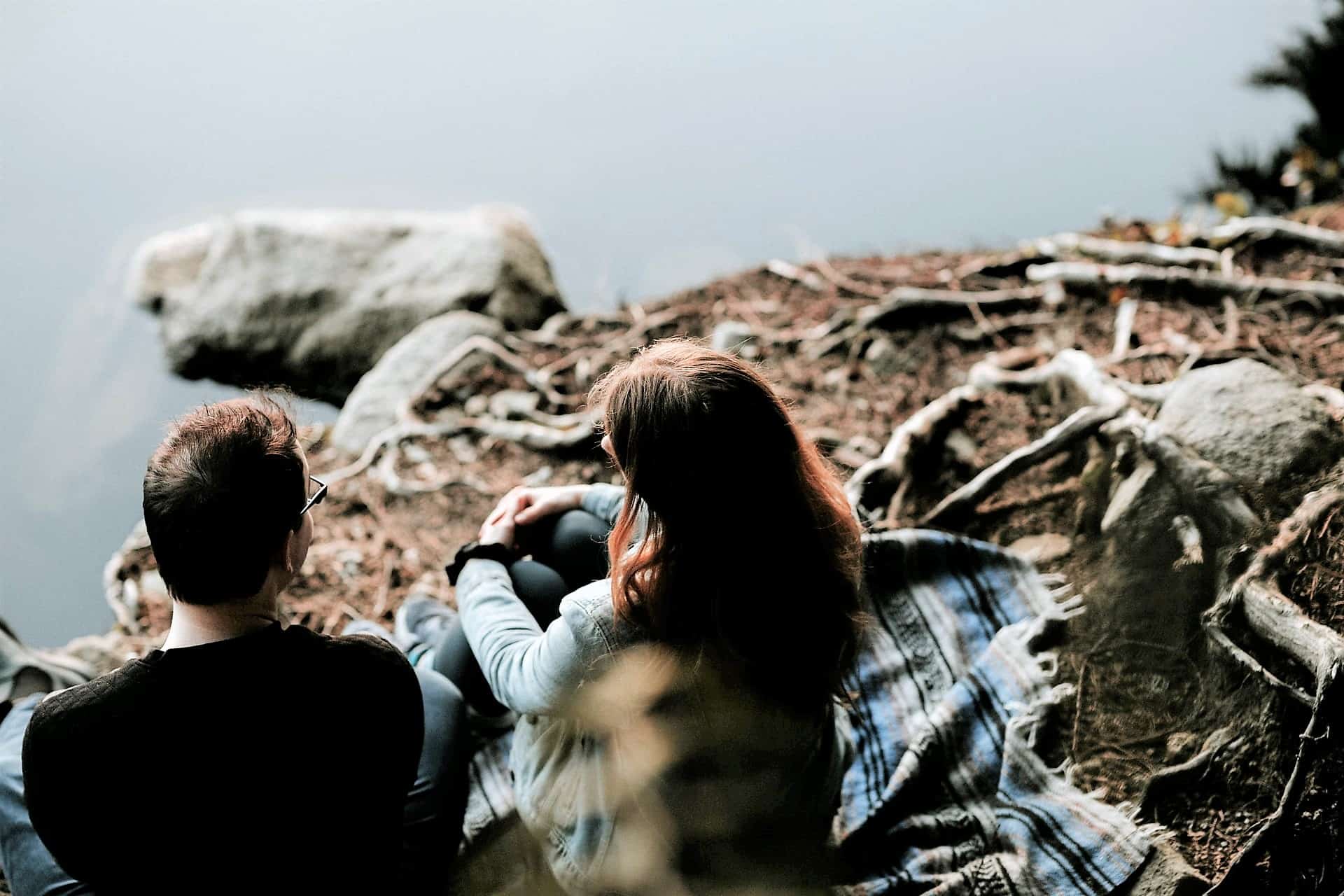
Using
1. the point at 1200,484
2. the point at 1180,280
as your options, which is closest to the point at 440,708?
the point at 1200,484

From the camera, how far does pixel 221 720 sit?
4.29 ft

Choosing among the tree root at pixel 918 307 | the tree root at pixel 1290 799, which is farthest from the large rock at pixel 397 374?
the tree root at pixel 1290 799

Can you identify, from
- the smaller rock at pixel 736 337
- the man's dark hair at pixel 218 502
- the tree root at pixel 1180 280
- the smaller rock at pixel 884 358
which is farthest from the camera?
the smaller rock at pixel 736 337

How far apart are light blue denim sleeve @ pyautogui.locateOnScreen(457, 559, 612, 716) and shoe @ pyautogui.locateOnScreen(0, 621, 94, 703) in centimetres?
85

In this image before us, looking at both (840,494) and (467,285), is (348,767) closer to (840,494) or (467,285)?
(840,494)

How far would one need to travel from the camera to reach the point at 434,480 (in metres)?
3.60

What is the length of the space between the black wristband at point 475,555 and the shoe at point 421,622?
299 mm

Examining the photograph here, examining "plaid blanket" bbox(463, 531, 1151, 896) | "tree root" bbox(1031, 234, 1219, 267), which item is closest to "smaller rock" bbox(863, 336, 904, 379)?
"tree root" bbox(1031, 234, 1219, 267)

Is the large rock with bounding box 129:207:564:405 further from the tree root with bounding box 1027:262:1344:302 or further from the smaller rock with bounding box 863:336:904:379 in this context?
the tree root with bounding box 1027:262:1344:302

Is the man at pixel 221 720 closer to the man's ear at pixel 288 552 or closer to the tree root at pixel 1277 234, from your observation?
the man's ear at pixel 288 552

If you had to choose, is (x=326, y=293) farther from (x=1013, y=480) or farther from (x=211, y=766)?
(x=211, y=766)

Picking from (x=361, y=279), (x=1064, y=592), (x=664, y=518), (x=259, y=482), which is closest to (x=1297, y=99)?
(x=1064, y=592)

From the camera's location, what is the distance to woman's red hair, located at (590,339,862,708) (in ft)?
4.21

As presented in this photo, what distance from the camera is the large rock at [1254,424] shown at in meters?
2.21
